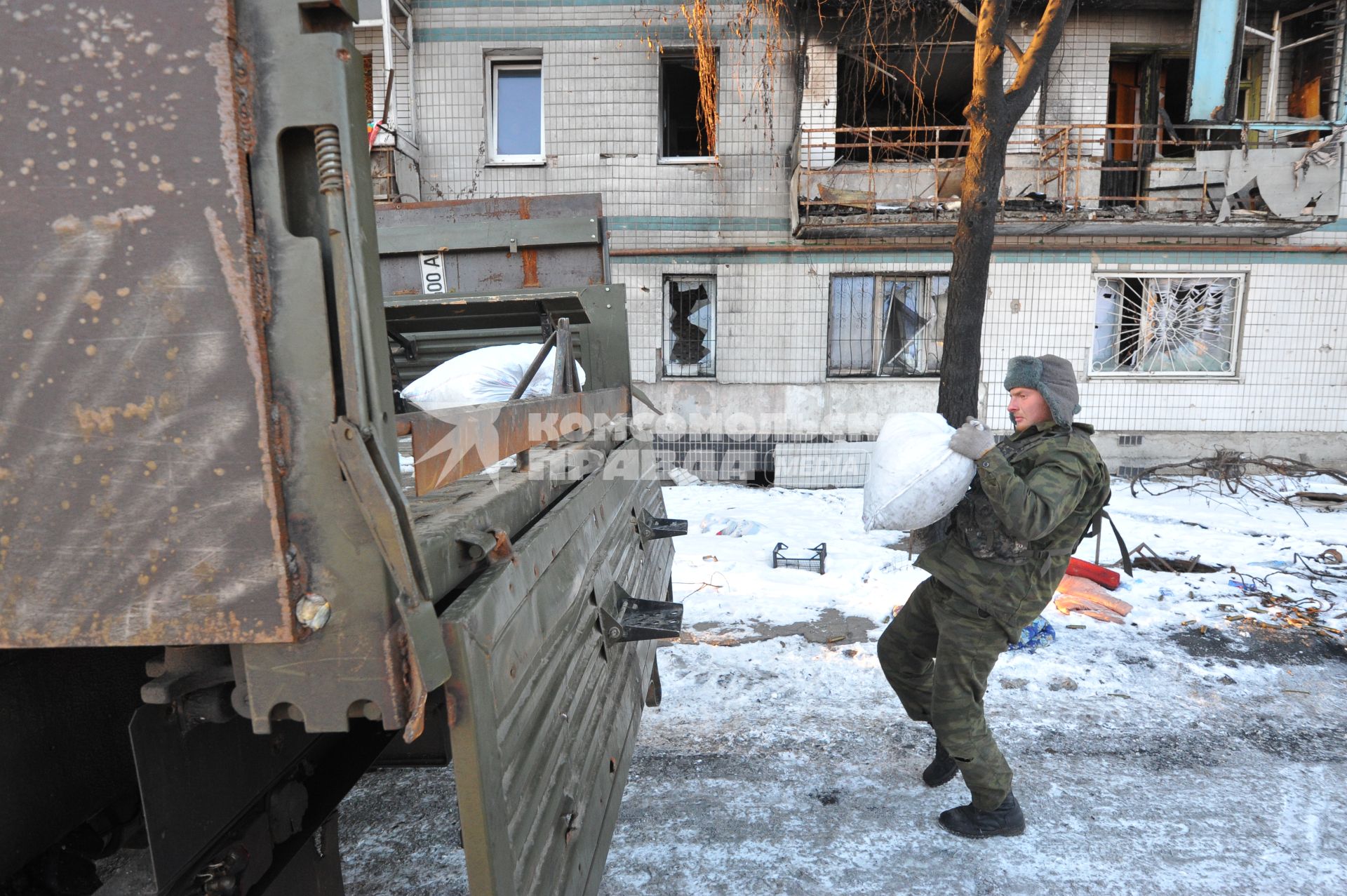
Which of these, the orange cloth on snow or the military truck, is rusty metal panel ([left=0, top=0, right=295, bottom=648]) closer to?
the military truck

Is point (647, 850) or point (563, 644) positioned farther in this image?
point (647, 850)

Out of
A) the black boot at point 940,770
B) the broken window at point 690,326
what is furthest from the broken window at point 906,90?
the black boot at point 940,770

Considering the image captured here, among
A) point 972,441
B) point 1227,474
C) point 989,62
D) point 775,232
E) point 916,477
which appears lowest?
point 1227,474

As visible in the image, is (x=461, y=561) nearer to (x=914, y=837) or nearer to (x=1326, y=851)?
(x=914, y=837)

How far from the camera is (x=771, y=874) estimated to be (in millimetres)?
2391

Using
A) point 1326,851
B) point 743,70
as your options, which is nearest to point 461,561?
point 1326,851

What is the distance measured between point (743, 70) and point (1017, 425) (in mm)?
7627

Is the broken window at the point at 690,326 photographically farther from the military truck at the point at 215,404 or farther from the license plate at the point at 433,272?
the military truck at the point at 215,404

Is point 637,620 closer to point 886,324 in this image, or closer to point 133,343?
point 133,343

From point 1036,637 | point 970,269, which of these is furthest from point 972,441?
point 970,269

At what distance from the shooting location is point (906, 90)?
32.3 ft

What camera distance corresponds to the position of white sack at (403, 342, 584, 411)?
7.51 ft

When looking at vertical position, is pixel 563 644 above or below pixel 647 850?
above

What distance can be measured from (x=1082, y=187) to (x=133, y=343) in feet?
→ 33.3
